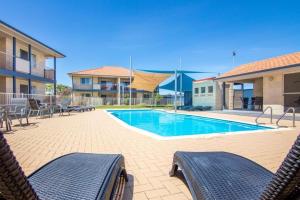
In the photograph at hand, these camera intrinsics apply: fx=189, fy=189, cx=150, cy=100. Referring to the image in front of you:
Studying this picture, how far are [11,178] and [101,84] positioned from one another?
110ft

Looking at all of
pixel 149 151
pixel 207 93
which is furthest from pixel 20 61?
pixel 207 93

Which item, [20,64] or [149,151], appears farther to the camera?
[20,64]

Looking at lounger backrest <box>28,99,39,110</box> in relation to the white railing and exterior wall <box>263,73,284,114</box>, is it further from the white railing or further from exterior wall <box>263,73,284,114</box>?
exterior wall <box>263,73,284,114</box>

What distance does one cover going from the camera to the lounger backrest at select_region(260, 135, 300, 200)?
806 mm

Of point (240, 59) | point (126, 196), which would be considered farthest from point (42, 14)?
point (240, 59)

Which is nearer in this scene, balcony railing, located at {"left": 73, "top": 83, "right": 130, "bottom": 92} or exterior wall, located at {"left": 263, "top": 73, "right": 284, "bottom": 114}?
exterior wall, located at {"left": 263, "top": 73, "right": 284, "bottom": 114}

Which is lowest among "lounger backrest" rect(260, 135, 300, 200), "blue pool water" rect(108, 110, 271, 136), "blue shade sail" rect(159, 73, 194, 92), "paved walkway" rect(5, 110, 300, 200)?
"blue pool water" rect(108, 110, 271, 136)

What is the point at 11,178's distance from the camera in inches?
30.5

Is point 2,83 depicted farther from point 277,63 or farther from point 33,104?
point 277,63

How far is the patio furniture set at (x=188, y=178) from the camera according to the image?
862 mm

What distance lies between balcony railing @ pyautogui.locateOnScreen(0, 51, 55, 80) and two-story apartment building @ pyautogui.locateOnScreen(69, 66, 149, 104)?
479 inches

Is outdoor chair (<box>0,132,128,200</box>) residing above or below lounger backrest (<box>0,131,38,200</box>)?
below

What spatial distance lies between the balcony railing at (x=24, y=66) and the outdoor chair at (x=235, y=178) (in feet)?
49.7

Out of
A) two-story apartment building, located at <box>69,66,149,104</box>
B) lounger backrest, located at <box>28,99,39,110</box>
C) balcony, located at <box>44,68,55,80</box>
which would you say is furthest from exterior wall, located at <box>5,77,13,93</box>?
two-story apartment building, located at <box>69,66,149,104</box>
